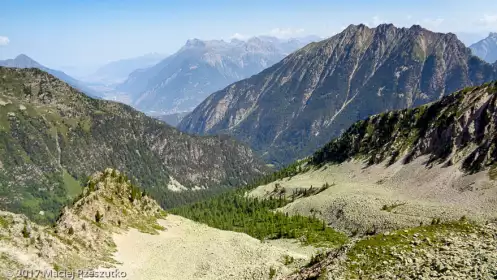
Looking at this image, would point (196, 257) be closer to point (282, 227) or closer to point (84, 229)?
point (84, 229)

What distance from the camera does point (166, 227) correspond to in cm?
11650

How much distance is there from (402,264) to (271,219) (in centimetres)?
12762

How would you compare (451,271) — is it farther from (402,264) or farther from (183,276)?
(183,276)

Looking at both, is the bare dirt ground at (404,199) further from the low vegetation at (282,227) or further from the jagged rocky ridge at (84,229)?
the jagged rocky ridge at (84,229)

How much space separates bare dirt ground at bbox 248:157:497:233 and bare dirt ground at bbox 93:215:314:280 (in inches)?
2313

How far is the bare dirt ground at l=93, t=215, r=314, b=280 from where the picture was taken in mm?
75625

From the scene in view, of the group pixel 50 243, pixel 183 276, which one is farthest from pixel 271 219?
pixel 50 243

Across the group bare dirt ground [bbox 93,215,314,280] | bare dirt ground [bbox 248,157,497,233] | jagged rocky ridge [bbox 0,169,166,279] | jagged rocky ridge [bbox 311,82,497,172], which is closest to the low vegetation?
bare dirt ground [bbox 248,157,497,233]

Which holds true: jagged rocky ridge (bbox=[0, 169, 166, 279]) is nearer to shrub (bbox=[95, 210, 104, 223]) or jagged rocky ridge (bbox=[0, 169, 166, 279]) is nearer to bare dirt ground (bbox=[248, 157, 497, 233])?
shrub (bbox=[95, 210, 104, 223])

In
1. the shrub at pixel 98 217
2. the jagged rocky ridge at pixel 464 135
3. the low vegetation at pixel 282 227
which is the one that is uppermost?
the jagged rocky ridge at pixel 464 135

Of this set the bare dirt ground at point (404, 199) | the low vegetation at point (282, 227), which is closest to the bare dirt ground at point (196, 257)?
the low vegetation at point (282, 227)

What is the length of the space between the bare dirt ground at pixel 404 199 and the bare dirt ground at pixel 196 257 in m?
58.7

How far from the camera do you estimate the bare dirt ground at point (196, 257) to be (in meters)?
75.6

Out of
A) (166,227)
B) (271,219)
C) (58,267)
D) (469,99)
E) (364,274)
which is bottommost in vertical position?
(271,219)
